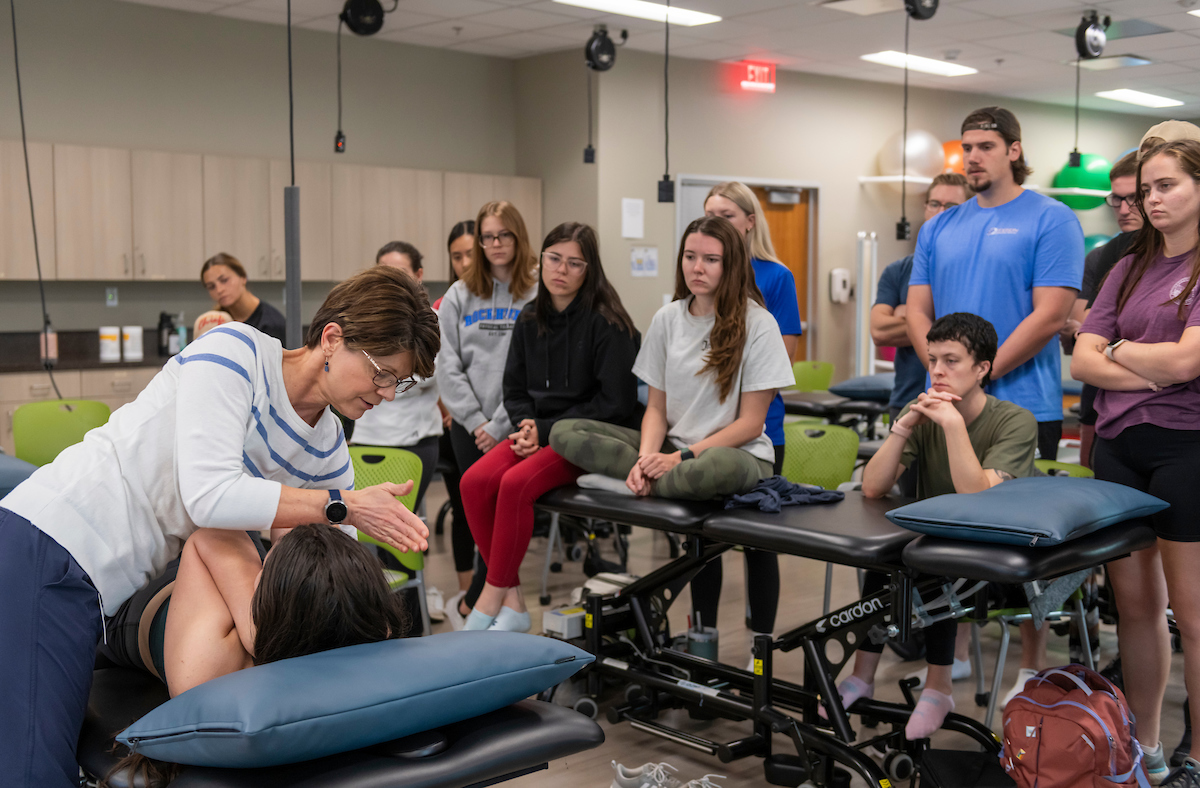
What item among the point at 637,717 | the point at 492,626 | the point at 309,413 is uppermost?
the point at 309,413

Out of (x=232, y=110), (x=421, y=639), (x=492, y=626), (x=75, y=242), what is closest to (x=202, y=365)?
(x=421, y=639)

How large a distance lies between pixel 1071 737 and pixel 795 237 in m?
6.69

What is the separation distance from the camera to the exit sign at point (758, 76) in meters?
7.75

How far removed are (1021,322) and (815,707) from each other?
119cm

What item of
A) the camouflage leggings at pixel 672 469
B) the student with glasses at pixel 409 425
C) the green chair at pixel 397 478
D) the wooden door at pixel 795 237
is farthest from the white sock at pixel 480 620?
the wooden door at pixel 795 237

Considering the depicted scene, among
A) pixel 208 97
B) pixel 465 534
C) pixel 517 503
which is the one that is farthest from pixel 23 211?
pixel 517 503

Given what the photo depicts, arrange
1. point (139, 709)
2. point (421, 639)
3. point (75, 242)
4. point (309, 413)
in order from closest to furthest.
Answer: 1. point (421, 639)
2. point (139, 709)
3. point (309, 413)
4. point (75, 242)

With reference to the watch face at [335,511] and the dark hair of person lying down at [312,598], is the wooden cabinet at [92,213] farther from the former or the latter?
the dark hair of person lying down at [312,598]

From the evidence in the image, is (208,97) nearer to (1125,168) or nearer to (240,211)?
(240,211)

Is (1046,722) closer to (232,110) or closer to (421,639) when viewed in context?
(421,639)

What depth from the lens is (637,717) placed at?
2830 millimetres

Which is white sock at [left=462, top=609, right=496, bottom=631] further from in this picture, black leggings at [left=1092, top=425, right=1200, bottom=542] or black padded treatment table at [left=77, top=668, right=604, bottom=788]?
black leggings at [left=1092, top=425, right=1200, bottom=542]

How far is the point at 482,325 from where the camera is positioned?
355 centimetres

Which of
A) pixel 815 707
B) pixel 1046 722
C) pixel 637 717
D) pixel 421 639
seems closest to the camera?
pixel 421 639
